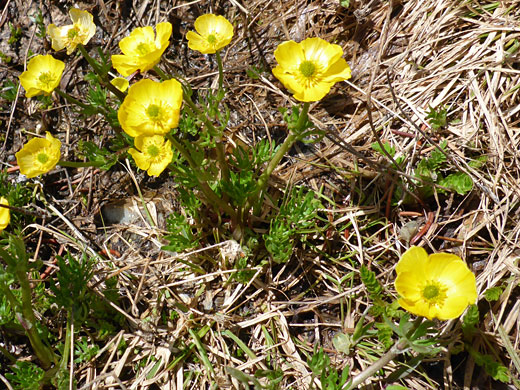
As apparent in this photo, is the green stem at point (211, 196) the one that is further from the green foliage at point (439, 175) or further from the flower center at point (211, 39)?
the green foliage at point (439, 175)

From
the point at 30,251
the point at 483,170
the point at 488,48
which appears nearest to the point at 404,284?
the point at 483,170

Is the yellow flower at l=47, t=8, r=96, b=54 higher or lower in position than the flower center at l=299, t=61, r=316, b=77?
higher

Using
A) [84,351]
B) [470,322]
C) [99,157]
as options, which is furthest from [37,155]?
[470,322]

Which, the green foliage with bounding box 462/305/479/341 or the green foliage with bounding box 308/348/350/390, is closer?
the green foliage with bounding box 308/348/350/390

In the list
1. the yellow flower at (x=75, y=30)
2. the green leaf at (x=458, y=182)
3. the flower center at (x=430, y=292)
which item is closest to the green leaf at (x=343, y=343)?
the flower center at (x=430, y=292)

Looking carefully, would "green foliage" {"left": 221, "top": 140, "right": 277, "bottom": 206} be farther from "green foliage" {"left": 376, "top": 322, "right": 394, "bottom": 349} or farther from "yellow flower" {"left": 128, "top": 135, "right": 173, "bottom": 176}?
"green foliage" {"left": 376, "top": 322, "right": 394, "bottom": 349}

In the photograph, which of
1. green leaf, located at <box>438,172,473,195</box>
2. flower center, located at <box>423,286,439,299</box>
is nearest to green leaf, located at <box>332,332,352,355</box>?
flower center, located at <box>423,286,439,299</box>

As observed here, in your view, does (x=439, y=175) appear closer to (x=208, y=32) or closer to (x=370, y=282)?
(x=370, y=282)
